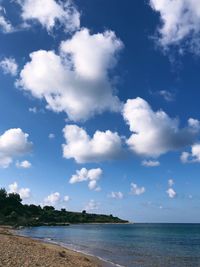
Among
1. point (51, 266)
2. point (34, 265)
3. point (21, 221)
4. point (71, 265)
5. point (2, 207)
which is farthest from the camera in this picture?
point (2, 207)

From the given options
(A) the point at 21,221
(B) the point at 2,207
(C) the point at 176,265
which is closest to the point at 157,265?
(C) the point at 176,265

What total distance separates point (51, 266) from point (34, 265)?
6.53ft

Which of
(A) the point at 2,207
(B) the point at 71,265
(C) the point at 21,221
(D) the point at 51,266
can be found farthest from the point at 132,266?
(A) the point at 2,207

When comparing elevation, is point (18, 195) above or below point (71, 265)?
above

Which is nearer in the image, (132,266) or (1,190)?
(132,266)

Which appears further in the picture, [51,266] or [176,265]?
[176,265]

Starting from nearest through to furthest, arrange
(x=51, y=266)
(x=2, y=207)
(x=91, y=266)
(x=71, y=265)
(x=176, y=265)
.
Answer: (x=51, y=266), (x=71, y=265), (x=91, y=266), (x=176, y=265), (x=2, y=207)

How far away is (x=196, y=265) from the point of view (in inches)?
1518

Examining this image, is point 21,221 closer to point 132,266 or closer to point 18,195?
point 18,195

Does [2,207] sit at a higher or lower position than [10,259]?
higher

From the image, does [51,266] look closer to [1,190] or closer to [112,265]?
[112,265]

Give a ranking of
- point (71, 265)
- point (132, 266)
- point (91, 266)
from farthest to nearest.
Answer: point (132, 266) < point (91, 266) < point (71, 265)

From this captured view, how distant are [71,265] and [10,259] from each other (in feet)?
20.6

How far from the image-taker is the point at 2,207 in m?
183
